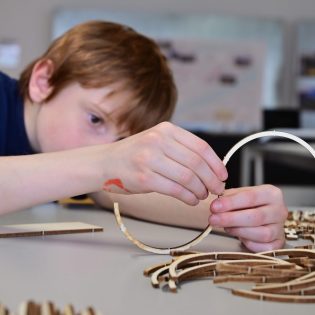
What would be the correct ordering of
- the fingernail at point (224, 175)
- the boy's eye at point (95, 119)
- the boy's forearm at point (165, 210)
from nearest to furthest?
the fingernail at point (224, 175) < the boy's forearm at point (165, 210) < the boy's eye at point (95, 119)

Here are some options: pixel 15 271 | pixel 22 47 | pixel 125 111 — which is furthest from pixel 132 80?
pixel 22 47

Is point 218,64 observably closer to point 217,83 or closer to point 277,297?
point 217,83

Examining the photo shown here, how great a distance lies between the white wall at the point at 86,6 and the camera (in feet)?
14.9

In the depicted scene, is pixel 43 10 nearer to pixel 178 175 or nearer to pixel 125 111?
pixel 125 111

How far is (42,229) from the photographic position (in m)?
0.78

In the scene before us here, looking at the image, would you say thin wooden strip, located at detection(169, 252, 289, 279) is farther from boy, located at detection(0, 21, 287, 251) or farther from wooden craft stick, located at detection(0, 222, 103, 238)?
wooden craft stick, located at detection(0, 222, 103, 238)

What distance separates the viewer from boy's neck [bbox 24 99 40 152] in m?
1.30

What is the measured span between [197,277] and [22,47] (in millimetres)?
4267

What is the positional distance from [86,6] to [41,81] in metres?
3.48

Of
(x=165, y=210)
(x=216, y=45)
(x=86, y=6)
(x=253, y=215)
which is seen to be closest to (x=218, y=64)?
(x=216, y=45)

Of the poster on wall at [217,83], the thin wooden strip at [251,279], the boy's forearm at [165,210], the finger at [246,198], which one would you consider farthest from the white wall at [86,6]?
the thin wooden strip at [251,279]

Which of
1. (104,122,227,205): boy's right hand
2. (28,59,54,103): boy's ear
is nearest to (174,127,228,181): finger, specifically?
(104,122,227,205): boy's right hand

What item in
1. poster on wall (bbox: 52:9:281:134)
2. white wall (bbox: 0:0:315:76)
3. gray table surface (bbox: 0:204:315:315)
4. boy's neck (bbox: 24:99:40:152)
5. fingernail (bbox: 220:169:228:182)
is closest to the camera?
gray table surface (bbox: 0:204:315:315)

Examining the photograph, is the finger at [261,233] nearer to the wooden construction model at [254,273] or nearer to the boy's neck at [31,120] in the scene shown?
the wooden construction model at [254,273]
